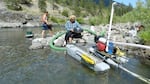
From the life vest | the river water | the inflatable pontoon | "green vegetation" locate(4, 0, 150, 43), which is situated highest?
"green vegetation" locate(4, 0, 150, 43)

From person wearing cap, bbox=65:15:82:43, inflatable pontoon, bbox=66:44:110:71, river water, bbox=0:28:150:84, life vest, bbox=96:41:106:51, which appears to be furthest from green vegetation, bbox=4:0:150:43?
inflatable pontoon, bbox=66:44:110:71

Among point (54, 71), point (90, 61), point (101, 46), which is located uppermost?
point (101, 46)

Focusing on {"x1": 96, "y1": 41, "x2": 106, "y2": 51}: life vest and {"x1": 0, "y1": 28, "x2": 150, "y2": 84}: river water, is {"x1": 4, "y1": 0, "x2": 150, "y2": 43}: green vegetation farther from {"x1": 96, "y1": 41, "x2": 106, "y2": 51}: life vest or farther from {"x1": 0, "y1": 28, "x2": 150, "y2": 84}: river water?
{"x1": 0, "y1": 28, "x2": 150, "y2": 84}: river water

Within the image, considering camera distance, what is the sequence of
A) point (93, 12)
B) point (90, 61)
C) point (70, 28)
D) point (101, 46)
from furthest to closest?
point (93, 12) < point (70, 28) < point (101, 46) < point (90, 61)

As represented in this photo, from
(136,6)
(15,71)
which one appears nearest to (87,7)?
(136,6)

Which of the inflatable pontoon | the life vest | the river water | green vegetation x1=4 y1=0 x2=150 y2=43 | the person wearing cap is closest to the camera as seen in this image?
the river water

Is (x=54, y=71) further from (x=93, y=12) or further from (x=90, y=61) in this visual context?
(x=93, y=12)

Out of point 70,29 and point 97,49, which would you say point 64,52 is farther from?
point 97,49

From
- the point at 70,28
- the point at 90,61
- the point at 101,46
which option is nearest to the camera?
the point at 90,61

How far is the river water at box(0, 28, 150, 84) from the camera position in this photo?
12.3 metres

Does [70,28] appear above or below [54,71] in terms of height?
above

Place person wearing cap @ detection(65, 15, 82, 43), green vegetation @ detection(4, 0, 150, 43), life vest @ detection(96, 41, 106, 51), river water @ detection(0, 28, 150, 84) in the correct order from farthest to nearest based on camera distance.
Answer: green vegetation @ detection(4, 0, 150, 43), person wearing cap @ detection(65, 15, 82, 43), life vest @ detection(96, 41, 106, 51), river water @ detection(0, 28, 150, 84)

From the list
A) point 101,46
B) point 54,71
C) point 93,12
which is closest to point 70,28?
point 101,46

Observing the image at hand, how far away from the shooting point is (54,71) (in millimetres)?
13883
